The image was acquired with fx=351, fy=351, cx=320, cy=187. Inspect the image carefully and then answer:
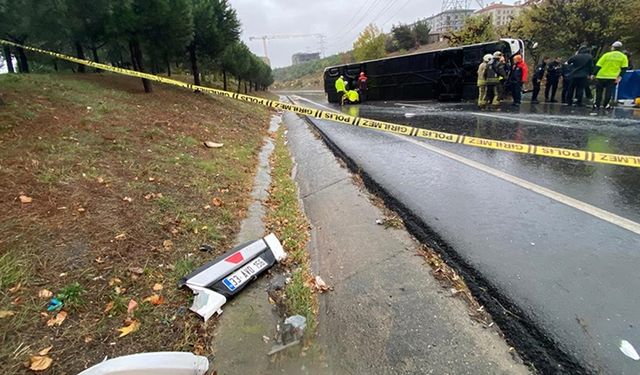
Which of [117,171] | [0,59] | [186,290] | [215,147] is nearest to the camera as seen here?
[186,290]

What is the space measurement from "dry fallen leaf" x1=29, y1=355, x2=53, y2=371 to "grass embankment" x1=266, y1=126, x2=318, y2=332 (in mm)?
1580

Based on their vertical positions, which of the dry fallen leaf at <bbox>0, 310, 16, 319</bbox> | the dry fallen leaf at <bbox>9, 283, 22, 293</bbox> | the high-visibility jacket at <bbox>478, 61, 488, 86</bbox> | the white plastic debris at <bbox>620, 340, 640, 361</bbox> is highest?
the high-visibility jacket at <bbox>478, 61, 488, 86</bbox>

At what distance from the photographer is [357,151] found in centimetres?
786

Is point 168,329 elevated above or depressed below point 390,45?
below

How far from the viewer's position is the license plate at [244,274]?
3.10 meters

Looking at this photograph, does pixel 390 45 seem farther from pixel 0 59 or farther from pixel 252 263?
pixel 252 263

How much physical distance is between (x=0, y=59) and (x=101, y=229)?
111ft

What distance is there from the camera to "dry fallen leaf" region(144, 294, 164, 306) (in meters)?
2.84

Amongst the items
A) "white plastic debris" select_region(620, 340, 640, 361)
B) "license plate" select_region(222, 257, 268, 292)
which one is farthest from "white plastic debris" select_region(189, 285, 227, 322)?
"white plastic debris" select_region(620, 340, 640, 361)

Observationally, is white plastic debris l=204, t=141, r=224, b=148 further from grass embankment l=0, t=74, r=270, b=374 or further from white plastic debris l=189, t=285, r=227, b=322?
white plastic debris l=189, t=285, r=227, b=322

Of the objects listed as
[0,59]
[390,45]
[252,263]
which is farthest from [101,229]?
[390,45]

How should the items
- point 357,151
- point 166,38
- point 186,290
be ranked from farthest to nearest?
point 166,38 < point 357,151 < point 186,290

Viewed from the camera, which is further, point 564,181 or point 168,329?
point 564,181

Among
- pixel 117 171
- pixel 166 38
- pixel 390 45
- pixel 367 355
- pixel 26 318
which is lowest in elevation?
pixel 367 355
